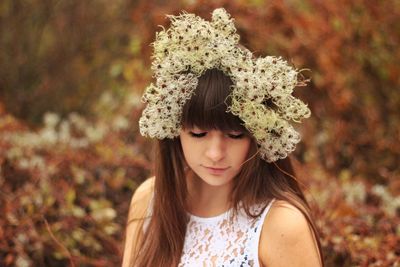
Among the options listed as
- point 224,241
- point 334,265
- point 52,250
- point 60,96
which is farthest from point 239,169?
point 60,96

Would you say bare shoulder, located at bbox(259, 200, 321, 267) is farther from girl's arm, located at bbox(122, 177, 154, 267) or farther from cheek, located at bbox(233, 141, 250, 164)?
girl's arm, located at bbox(122, 177, 154, 267)

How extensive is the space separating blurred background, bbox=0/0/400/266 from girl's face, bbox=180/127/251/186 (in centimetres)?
80

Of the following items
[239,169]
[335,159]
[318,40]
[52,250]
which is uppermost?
[318,40]

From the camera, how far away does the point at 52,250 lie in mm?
2939

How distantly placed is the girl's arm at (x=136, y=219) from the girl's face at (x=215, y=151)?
0.49 metres

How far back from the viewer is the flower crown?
1988mm

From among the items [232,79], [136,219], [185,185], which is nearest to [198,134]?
[232,79]

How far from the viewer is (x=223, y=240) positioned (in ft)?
7.39

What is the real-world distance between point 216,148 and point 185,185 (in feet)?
1.31

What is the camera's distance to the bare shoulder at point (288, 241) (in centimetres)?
205

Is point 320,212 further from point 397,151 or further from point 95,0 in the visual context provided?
point 95,0

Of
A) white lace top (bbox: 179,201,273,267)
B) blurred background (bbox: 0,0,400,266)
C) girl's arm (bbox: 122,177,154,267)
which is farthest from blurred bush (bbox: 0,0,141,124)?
white lace top (bbox: 179,201,273,267)

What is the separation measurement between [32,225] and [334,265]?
139 cm

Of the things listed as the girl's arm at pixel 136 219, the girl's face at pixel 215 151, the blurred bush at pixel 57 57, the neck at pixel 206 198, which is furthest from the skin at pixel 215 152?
the blurred bush at pixel 57 57
